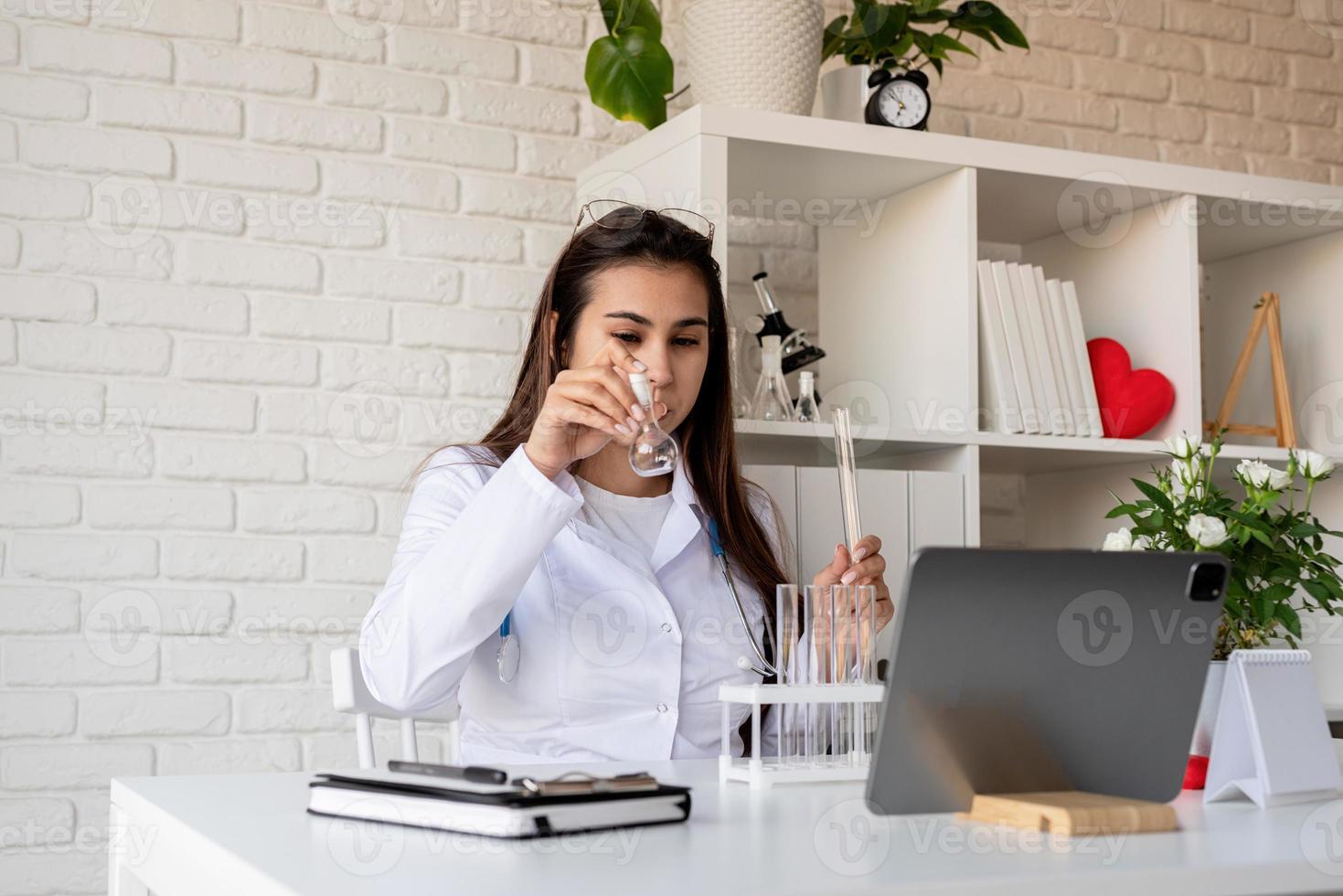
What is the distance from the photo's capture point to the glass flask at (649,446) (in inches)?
55.5

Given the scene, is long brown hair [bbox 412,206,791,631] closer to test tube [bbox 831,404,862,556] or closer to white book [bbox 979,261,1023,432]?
test tube [bbox 831,404,862,556]

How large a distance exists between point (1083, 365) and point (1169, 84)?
39.1 inches

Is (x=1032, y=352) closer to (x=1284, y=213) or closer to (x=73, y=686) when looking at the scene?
(x=1284, y=213)

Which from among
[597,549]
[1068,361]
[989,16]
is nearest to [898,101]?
[989,16]

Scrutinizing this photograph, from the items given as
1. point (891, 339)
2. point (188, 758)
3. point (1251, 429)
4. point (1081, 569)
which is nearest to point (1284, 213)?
point (1251, 429)

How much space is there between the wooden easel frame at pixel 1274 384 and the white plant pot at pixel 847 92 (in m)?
0.96

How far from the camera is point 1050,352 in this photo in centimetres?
255

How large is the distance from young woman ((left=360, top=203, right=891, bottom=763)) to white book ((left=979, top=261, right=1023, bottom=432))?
0.55 metres

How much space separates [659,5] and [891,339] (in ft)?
2.68

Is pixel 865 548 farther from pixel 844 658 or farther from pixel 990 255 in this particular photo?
pixel 990 255

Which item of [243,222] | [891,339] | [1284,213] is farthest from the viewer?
[1284,213]

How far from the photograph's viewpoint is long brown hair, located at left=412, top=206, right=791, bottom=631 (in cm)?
197

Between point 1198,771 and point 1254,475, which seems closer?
point 1198,771

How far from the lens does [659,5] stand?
273 cm
